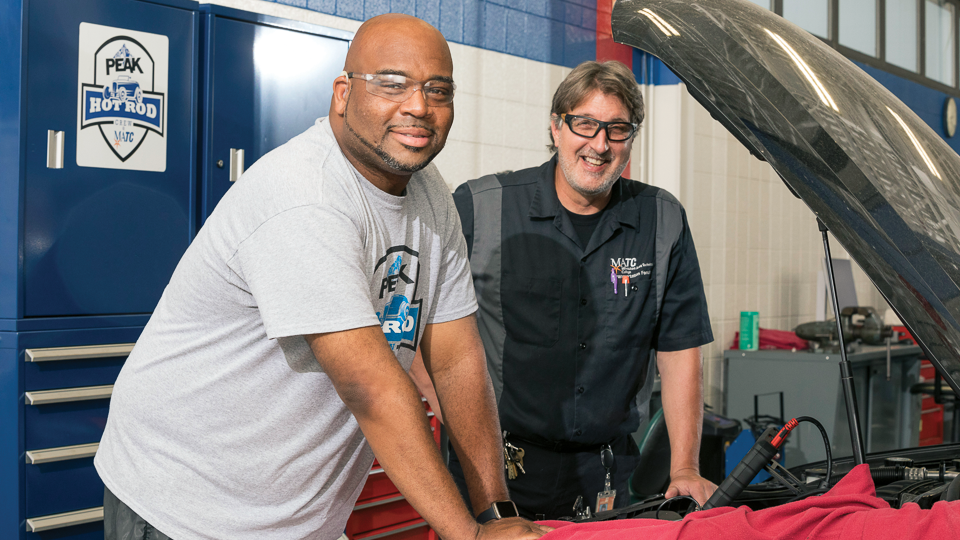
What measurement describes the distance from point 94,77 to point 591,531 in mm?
2116

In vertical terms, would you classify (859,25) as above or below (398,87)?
above

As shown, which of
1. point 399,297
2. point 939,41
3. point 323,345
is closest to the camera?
point 323,345

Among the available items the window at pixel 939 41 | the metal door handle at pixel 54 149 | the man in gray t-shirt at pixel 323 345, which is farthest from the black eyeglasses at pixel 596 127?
the window at pixel 939 41

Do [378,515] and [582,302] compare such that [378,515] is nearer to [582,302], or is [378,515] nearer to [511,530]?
[582,302]

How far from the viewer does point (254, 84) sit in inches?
104

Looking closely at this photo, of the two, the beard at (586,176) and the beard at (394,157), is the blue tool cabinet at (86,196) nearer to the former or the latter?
the beard at (586,176)

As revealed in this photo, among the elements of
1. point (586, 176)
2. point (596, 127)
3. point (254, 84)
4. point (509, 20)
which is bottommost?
point (586, 176)

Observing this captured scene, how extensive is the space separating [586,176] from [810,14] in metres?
5.05

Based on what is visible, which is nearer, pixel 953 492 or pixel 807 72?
pixel 807 72

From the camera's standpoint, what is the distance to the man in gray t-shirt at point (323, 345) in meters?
0.91

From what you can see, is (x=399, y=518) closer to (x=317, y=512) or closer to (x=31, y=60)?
(x=317, y=512)

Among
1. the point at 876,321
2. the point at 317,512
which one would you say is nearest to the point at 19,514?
the point at 317,512

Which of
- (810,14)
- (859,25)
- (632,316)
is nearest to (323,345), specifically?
(632,316)

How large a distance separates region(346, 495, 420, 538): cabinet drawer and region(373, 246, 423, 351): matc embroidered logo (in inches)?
65.6
